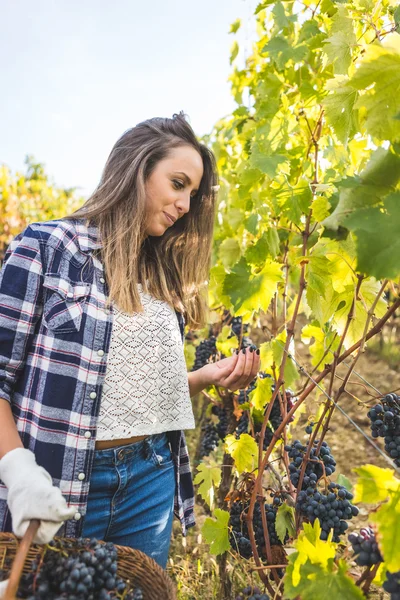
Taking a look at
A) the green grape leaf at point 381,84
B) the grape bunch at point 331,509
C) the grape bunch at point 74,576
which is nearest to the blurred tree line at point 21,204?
the grape bunch at point 331,509

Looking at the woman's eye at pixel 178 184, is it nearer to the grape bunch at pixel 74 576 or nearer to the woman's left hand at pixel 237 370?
the woman's left hand at pixel 237 370

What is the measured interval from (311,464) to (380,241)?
35.5 inches

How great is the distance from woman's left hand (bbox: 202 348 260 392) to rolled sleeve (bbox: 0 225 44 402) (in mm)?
685

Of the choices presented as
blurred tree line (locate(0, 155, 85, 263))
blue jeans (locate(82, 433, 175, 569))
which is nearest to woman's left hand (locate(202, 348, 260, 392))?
blue jeans (locate(82, 433, 175, 569))

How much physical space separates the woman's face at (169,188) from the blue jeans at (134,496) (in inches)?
30.2

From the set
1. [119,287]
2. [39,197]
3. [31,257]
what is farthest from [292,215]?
[39,197]

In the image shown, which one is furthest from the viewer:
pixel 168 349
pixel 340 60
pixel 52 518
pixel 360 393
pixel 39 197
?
pixel 39 197

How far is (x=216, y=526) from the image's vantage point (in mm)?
1574

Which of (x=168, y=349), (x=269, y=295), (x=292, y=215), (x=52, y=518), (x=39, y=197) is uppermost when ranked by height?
(x=39, y=197)

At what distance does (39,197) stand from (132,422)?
7972mm

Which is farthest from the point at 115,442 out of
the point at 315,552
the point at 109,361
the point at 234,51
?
the point at 234,51

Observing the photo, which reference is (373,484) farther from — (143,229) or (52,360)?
(143,229)

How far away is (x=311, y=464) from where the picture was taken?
1.48m

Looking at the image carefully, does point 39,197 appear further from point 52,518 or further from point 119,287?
point 52,518
